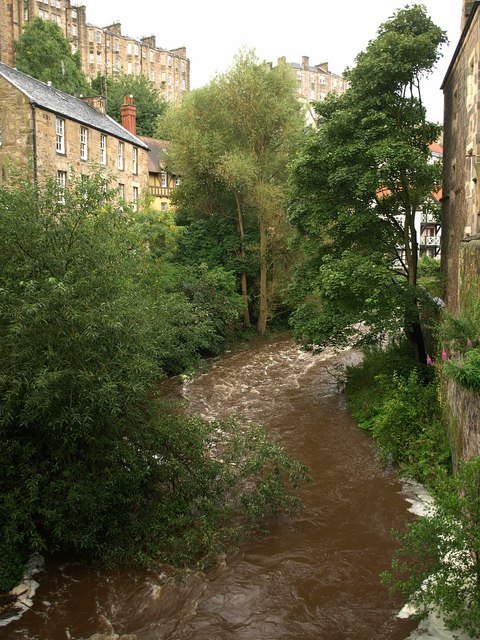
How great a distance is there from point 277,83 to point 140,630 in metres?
27.9

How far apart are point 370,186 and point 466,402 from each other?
8.49 m

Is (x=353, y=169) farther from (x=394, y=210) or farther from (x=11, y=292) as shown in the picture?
(x=11, y=292)

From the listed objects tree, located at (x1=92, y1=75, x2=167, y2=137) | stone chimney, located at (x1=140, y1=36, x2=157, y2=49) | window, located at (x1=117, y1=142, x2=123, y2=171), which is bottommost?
window, located at (x1=117, y1=142, x2=123, y2=171)

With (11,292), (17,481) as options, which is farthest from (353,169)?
(17,481)

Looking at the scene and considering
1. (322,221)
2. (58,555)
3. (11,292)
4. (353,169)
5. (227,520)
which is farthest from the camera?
(322,221)

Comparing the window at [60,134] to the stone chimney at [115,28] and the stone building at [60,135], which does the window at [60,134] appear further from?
the stone chimney at [115,28]

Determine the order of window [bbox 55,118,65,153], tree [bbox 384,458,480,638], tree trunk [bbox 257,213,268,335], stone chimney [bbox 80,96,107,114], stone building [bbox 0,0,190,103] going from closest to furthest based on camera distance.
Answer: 1. tree [bbox 384,458,480,638]
2. window [bbox 55,118,65,153]
3. tree trunk [bbox 257,213,268,335]
4. stone chimney [bbox 80,96,107,114]
5. stone building [bbox 0,0,190,103]

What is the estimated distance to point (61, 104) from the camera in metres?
29.8

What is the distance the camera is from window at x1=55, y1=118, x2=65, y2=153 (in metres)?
28.1

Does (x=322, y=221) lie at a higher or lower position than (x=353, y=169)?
lower

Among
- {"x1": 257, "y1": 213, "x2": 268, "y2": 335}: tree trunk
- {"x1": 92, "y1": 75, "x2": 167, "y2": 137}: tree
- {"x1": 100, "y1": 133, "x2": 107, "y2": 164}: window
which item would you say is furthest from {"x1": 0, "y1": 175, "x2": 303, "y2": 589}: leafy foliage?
{"x1": 92, "y1": 75, "x2": 167, "y2": 137}: tree

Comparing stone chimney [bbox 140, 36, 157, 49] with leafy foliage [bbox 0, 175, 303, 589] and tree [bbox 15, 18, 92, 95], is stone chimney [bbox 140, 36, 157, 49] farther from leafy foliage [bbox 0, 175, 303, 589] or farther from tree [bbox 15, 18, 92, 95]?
leafy foliage [bbox 0, 175, 303, 589]

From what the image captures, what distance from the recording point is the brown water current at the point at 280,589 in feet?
29.2

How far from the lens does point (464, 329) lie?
10.2 m
